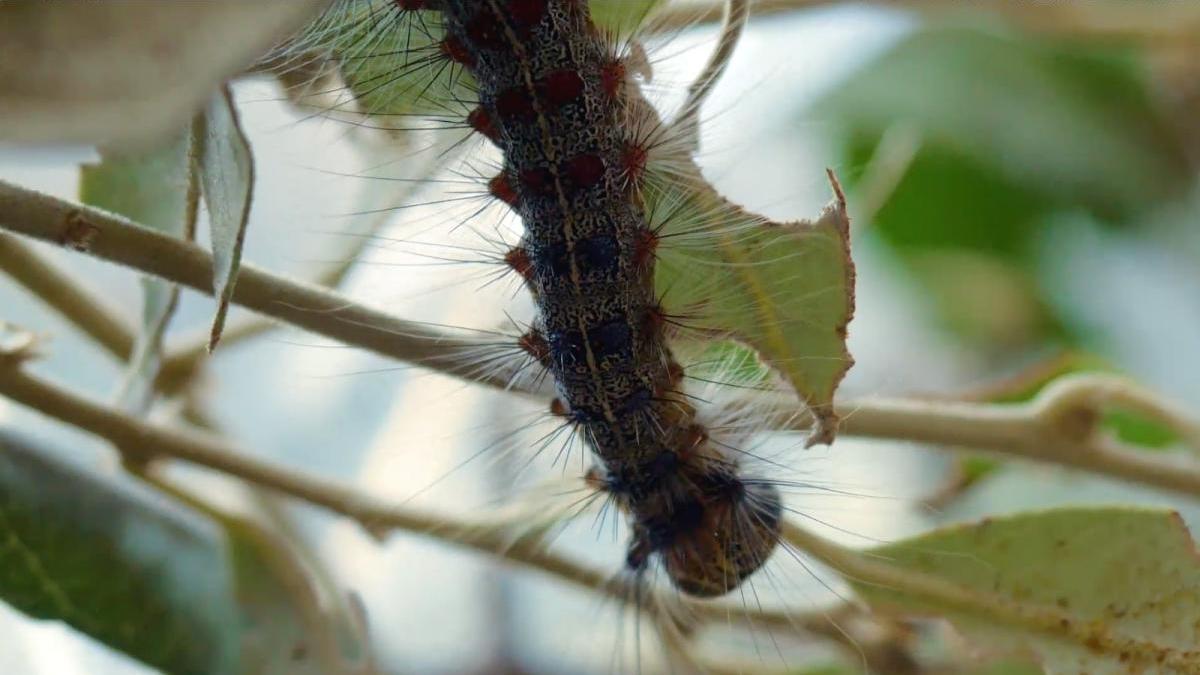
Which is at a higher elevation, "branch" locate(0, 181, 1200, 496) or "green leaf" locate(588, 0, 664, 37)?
"green leaf" locate(588, 0, 664, 37)

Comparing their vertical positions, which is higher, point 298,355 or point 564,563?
point 298,355

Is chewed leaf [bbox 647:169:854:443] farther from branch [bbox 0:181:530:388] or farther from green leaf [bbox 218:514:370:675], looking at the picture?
green leaf [bbox 218:514:370:675]

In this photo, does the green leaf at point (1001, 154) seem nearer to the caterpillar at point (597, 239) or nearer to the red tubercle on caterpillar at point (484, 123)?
the caterpillar at point (597, 239)

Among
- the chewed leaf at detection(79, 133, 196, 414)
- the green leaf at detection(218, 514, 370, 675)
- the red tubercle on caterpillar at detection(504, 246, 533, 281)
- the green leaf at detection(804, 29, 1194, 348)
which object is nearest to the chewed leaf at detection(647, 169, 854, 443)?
the red tubercle on caterpillar at detection(504, 246, 533, 281)

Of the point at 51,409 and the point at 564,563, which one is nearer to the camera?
the point at 51,409

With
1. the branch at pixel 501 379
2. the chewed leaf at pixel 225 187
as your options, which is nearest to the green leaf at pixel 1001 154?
the branch at pixel 501 379

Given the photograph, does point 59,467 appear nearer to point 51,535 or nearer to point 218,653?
point 51,535

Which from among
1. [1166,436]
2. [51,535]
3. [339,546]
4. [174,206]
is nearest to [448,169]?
[174,206]
